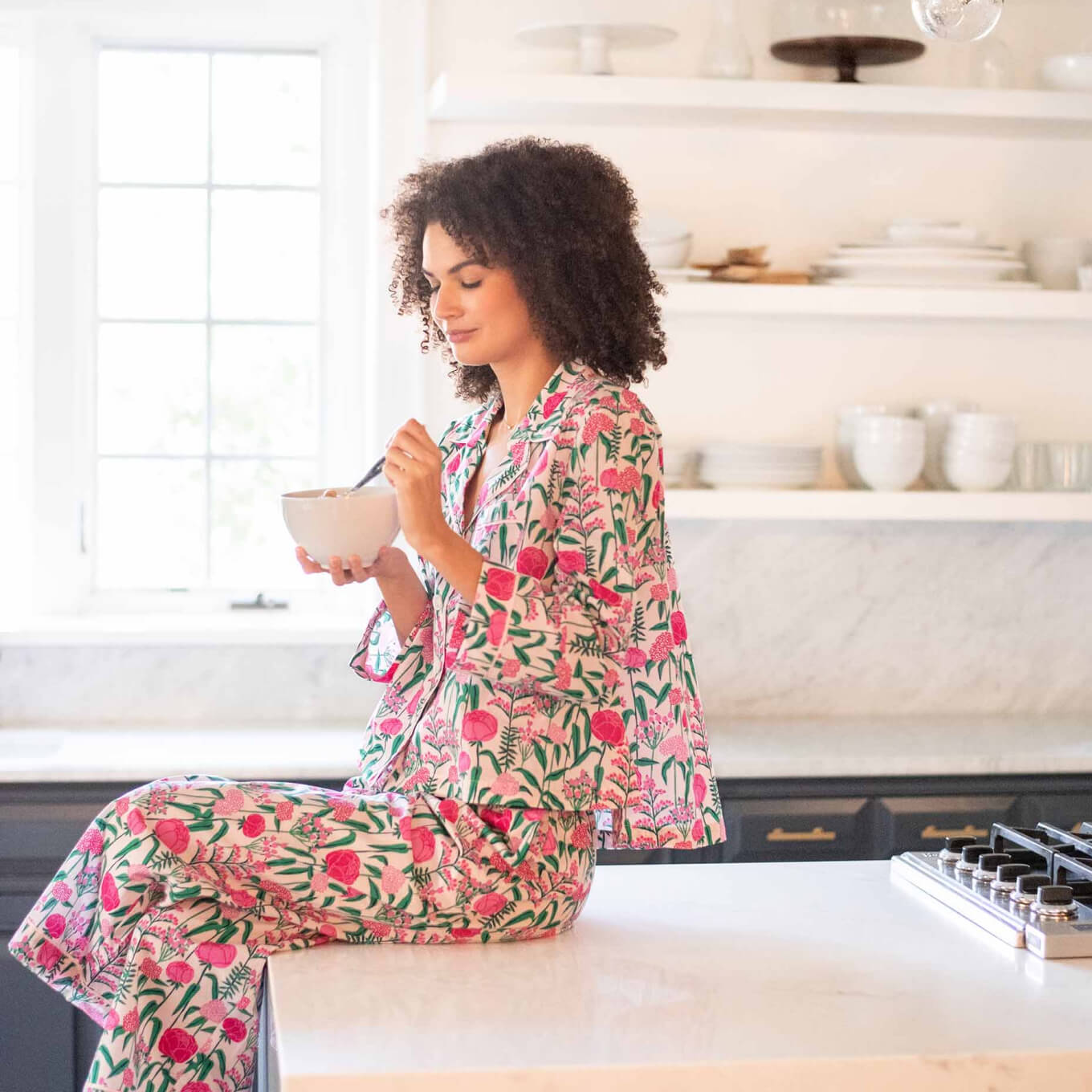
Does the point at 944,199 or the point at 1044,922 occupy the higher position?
the point at 944,199

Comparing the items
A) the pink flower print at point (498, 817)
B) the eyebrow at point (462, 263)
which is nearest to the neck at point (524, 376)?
the eyebrow at point (462, 263)

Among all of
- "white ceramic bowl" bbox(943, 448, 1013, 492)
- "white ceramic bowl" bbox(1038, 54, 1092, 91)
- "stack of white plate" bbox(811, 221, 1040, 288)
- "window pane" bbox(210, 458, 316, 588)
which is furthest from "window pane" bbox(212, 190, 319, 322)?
"white ceramic bowl" bbox(1038, 54, 1092, 91)

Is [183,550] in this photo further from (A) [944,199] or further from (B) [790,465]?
(A) [944,199]

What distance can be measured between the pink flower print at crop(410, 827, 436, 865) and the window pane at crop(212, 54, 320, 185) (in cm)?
219

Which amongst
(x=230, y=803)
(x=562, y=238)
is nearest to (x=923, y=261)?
(x=562, y=238)

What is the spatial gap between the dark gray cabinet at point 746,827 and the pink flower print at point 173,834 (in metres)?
1.24

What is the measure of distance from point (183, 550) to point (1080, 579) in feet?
6.74

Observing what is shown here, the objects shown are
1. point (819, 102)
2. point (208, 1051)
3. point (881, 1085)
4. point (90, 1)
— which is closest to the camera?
point (881, 1085)

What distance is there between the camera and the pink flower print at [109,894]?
151cm

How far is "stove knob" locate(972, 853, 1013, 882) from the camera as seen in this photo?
1720mm

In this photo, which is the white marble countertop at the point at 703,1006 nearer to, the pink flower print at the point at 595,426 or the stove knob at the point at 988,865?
the stove knob at the point at 988,865

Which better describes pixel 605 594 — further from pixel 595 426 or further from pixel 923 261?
pixel 923 261

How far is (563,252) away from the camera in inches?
69.1

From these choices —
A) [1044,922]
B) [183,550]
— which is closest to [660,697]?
[1044,922]
